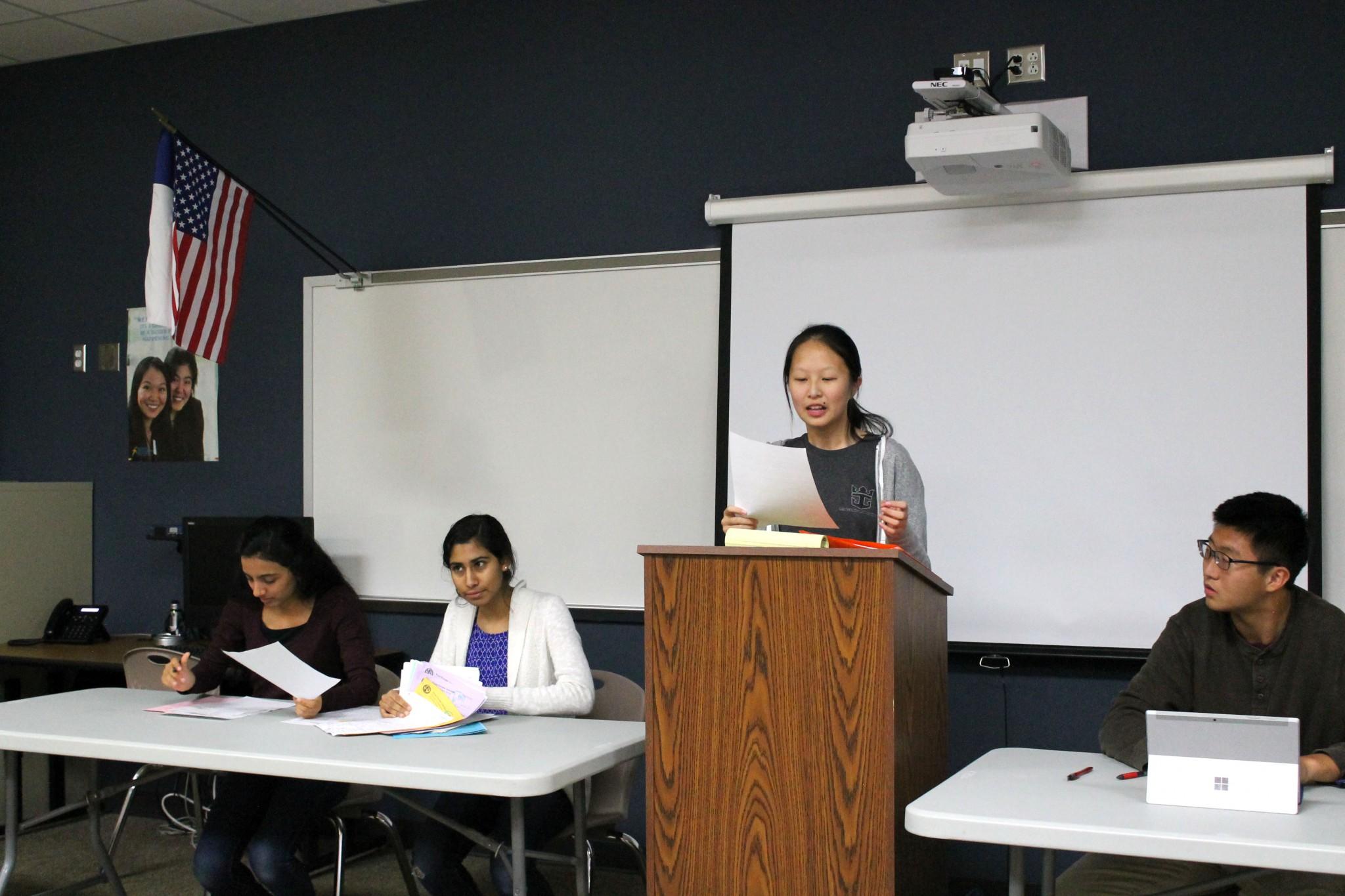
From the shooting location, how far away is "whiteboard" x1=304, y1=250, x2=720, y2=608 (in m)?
4.32

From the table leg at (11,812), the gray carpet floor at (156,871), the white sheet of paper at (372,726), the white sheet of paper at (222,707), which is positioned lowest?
the gray carpet floor at (156,871)

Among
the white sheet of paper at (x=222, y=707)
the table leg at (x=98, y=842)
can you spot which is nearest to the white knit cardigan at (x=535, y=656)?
the white sheet of paper at (x=222, y=707)

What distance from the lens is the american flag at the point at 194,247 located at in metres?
4.18

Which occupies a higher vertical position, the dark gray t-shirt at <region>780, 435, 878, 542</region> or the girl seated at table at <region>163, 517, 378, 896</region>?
the dark gray t-shirt at <region>780, 435, 878, 542</region>

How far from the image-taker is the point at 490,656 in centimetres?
334

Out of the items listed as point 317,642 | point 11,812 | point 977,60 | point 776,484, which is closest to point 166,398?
point 317,642

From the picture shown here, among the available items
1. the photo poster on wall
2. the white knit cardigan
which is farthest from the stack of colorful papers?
the photo poster on wall

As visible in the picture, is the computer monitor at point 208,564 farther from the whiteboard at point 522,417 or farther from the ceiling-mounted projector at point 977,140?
the ceiling-mounted projector at point 977,140

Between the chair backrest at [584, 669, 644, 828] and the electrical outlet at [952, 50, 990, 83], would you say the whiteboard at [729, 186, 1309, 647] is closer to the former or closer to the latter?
the electrical outlet at [952, 50, 990, 83]

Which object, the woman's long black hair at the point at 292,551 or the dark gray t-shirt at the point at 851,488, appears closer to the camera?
the dark gray t-shirt at the point at 851,488

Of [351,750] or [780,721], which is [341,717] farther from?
[780,721]

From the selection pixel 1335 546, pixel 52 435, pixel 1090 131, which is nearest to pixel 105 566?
pixel 52 435

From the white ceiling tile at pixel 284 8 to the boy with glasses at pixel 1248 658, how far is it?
3.69 meters

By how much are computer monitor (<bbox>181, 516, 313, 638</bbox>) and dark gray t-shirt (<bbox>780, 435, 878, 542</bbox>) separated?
2.34 metres
